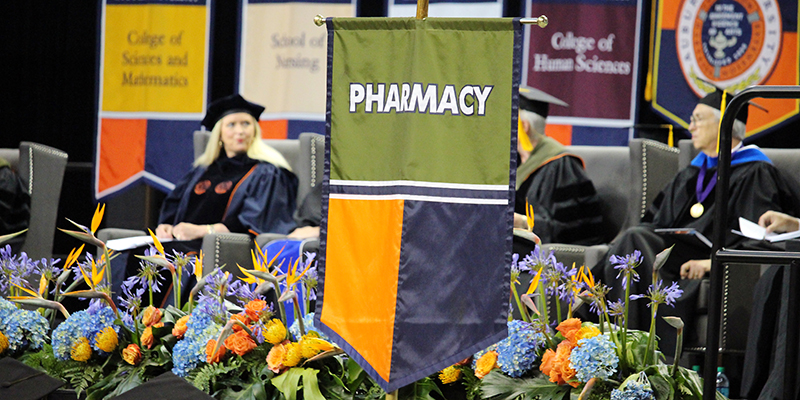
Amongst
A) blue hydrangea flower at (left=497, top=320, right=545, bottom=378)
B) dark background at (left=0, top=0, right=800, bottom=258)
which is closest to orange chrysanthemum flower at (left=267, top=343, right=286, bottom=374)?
blue hydrangea flower at (left=497, top=320, right=545, bottom=378)

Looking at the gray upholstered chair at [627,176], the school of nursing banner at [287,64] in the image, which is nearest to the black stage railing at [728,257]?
the gray upholstered chair at [627,176]

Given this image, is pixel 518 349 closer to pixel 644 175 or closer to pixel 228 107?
pixel 644 175

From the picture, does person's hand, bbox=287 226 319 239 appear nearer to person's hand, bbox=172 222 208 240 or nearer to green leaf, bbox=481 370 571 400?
person's hand, bbox=172 222 208 240

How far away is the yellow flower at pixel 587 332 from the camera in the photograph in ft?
5.70

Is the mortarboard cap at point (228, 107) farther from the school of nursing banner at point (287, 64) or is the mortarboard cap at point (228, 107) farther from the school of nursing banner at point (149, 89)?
the school of nursing banner at point (149, 89)

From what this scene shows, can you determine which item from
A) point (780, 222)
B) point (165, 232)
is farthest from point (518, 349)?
point (165, 232)

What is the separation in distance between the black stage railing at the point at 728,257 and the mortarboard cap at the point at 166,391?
101 cm

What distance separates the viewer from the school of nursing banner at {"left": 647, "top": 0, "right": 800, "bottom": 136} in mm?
5199

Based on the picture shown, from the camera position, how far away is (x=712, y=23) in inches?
210

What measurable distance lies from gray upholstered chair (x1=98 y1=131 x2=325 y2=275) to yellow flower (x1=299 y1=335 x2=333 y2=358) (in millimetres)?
1563

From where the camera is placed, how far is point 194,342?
75.0 inches

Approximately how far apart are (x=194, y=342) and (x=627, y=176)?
2.88 meters

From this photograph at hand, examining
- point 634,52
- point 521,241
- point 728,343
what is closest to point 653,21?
point 634,52

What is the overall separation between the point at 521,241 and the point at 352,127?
237 centimetres
